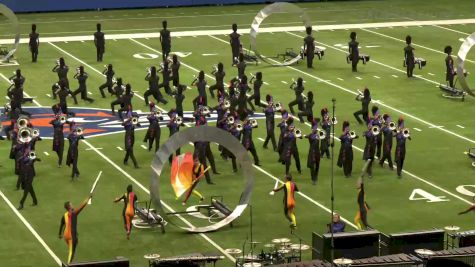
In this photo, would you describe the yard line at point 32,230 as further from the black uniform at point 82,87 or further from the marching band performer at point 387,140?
the black uniform at point 82,87

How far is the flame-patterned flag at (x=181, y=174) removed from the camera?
28406 millimetres

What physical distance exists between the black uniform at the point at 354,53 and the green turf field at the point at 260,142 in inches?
16.6

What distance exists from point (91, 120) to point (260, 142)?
546cm

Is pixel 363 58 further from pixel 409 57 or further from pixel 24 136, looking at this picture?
pixel 24 136

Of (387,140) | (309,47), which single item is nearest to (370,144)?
(387,140)

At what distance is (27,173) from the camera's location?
1153 inches

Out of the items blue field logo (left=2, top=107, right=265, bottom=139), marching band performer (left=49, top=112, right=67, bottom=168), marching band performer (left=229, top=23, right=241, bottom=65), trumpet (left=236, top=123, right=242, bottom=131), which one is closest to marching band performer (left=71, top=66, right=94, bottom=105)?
blue field logo (left=2, top=107, right=265, bottom=139)

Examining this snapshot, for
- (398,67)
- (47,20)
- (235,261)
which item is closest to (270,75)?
(398,67)

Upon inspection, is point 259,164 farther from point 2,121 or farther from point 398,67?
point 398,67

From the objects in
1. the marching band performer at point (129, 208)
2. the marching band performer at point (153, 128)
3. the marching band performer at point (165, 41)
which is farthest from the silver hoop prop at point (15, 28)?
the marching band performer at point (129, 208)

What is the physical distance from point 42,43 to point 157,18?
25.4ft

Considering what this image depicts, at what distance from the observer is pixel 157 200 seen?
1070 inches

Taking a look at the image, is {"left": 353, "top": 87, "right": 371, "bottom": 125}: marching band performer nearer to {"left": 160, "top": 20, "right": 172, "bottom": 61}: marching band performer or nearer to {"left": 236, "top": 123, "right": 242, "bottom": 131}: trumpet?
{"left": 236, "top": 123, "right": 242, "bottom": 131}: trumpet

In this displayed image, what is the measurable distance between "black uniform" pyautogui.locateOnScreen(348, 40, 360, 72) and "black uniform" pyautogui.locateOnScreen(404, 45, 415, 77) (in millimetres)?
1765
